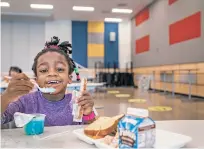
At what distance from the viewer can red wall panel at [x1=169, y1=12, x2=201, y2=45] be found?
6566 millimetres

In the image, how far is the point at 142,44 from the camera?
11055 millimetres

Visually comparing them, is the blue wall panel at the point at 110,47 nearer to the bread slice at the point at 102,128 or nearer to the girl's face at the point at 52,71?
the girl's face at the point at 52,71

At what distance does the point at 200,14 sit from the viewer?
6414 mm

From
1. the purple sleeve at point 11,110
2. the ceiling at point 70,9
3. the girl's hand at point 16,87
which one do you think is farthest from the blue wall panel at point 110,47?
the girl's hand at point 16,87

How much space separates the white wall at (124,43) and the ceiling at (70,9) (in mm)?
720

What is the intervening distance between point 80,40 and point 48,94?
38.2 feet

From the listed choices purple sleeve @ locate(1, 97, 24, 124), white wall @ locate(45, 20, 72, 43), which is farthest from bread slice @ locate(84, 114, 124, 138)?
white wall @ locate(45, 20, 72, 43)

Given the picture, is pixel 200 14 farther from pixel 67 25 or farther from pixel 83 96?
pixel 67 25

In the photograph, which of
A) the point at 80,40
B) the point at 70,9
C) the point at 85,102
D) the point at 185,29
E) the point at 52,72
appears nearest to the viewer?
the point at 85,102

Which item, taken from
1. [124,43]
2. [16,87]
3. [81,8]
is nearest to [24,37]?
[81,8]

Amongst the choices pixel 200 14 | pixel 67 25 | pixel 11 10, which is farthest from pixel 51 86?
pixel 67 25

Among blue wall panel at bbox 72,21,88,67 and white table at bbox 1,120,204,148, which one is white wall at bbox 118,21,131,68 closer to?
blue wall panel at bbox 72,21,88,67

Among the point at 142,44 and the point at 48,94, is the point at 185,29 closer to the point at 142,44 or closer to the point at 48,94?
the point at 142,44

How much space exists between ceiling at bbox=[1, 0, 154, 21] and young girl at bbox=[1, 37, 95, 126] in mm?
8432
